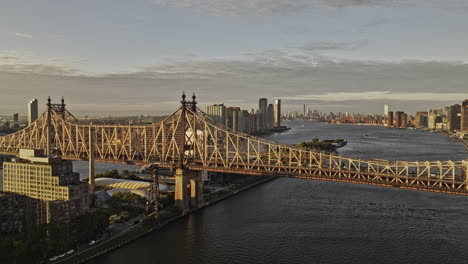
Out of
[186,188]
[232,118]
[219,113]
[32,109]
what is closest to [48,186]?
[186,188]

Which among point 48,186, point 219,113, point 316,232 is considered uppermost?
point 219,113

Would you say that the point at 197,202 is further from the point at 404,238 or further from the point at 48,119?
the point at 48,119

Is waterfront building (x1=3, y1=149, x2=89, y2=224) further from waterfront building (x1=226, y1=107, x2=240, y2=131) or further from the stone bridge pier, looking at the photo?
waterfront building (x1=226, y1=107, x2=240, y2=131)

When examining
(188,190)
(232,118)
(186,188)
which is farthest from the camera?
(232,118)

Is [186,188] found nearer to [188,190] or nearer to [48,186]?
[188,190]

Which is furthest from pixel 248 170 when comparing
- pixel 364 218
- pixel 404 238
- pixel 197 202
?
pixel 404 238

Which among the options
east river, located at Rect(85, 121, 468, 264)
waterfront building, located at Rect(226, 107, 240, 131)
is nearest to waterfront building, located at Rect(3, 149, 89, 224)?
east river, located at Rect(85, 121, 468, 264)
